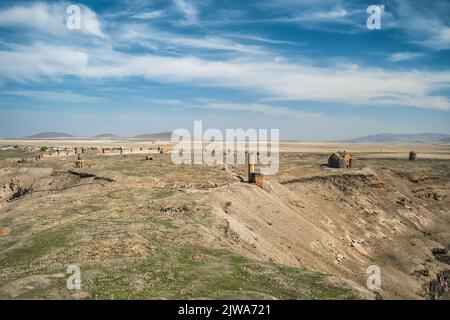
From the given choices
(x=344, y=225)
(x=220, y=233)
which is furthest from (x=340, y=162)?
(x=220, y=233)

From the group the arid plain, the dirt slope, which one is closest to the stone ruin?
the arid plain

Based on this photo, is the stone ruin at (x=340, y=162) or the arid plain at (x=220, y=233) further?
the stone ruin at (x=340, y=162)

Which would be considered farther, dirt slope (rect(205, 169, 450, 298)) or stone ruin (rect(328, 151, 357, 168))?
stone ruin (rect(328, 151, 357, 168))

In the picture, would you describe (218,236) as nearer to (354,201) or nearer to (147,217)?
(147,217)

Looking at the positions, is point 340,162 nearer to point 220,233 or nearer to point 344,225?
point 344,225

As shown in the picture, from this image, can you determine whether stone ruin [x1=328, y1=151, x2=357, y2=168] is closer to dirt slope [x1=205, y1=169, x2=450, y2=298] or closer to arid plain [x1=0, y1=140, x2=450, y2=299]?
arid plain [x1=0, y1=140, x2=450, y2=299]

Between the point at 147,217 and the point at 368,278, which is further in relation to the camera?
the point at 368,278

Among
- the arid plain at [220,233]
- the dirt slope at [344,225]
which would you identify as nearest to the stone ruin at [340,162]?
the arid plain at [220,233]

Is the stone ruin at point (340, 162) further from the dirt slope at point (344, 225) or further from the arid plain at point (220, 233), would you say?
the dirt slope at point (344, 225)

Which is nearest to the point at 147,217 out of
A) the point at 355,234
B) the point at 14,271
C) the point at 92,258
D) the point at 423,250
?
the point at 92,258

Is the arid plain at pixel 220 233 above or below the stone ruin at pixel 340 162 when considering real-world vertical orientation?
below

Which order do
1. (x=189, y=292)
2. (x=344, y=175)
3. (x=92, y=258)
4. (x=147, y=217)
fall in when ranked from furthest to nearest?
(x=344, y=175) → (x=147, y=217) → (x=92, y=258) → (x=189, y=292)

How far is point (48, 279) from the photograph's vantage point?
1788 cm
